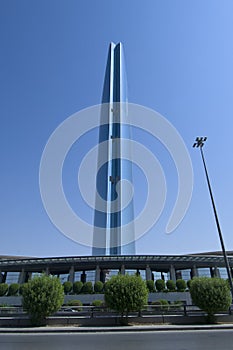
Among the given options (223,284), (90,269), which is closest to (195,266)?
(90,269)

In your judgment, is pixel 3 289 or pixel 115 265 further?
pixel 115 265

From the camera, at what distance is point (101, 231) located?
8900cm

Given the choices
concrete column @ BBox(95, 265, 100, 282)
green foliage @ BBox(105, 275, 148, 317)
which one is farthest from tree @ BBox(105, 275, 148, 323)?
concrete column @ BBox(95, 265, 100, 282)

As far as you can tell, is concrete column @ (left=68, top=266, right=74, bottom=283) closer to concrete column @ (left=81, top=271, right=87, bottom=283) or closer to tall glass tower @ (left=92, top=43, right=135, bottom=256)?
concrete column @ (left=81, top=271, right=87, bottom=283)

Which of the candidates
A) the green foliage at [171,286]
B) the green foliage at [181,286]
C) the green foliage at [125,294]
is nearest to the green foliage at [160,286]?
the green foliage at [171,286]

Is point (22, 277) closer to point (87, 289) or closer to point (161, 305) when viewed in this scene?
point (87, 289)

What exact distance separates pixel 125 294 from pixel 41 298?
5.84m

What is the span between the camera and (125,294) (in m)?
17.9

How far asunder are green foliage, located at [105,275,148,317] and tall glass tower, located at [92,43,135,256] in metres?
66.5

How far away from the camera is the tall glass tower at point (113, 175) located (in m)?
87.3

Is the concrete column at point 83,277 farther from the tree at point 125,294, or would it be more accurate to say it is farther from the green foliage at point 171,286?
the tree at point 125,294

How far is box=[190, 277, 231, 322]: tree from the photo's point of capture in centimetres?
1731

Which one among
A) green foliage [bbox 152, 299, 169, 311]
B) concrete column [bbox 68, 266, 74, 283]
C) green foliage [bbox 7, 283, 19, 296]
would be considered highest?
concrete column [bbox 68, 266, 74, 283]

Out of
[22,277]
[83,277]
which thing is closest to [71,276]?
[83,277]
